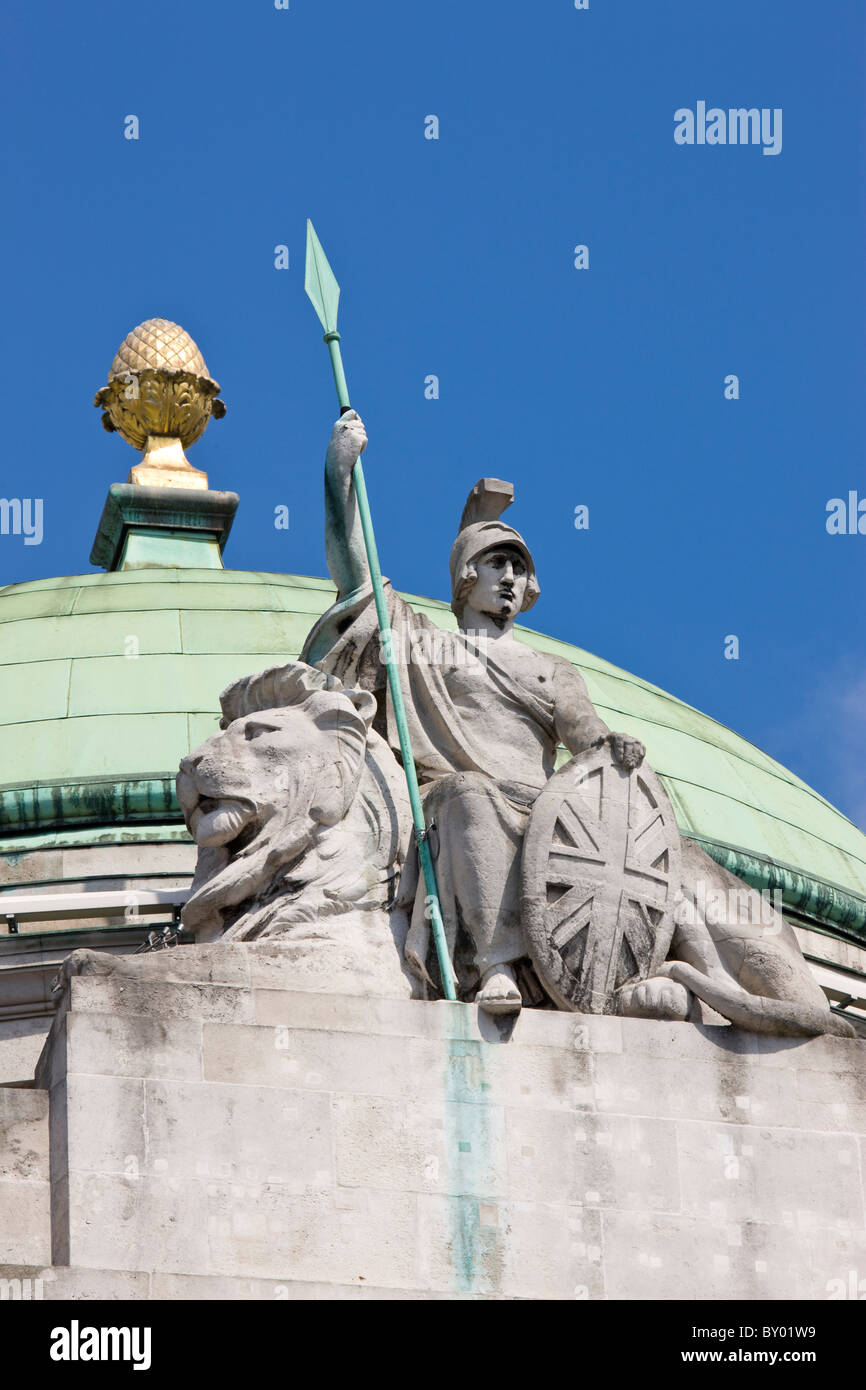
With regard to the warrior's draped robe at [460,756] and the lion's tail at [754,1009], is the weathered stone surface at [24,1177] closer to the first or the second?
the warrior's draped robe at [460,756]

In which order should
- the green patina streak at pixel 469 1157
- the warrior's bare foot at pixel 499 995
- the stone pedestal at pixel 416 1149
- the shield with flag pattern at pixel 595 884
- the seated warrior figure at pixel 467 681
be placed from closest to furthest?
the stone pedestal at pixel 416 1149, the green patina streak at pixel 469 1157, the warrior's bare foot at pixel 499 995, the shield with flag pattern at pixel 595 884, the seated warrior figure at pixel 467 681

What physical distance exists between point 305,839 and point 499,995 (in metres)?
1.53

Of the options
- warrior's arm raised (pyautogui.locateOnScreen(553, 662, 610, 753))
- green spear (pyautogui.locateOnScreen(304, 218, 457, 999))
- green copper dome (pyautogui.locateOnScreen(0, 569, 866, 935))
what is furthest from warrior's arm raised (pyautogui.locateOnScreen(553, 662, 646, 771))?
green copper dome (pyautogui.locateOnScreen(0, 569, 866, 935))

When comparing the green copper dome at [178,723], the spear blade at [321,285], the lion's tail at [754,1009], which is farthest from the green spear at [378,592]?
the green copper dome at [178,723]

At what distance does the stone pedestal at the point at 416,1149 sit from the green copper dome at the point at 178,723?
36.0 feet

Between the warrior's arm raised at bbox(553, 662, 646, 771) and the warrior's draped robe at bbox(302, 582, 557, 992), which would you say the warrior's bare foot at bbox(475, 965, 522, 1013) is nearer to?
the warrior's draped robe at bbox(302, 582, 557, 992)

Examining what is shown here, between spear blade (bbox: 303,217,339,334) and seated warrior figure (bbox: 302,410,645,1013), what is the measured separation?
0.85m

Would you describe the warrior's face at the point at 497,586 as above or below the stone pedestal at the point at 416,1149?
above

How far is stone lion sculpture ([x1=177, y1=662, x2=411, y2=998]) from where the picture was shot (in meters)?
A: 17.4

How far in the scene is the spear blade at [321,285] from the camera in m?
19.9

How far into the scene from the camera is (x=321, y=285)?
65.7 ft

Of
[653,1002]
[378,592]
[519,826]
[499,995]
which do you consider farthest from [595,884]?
[378,592]

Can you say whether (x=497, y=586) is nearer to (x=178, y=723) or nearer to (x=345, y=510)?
(x=345, y=510)
